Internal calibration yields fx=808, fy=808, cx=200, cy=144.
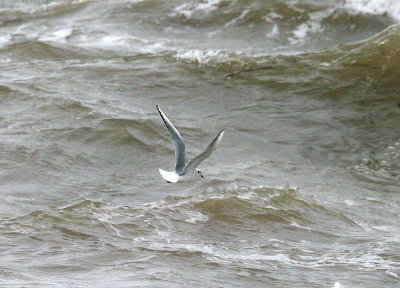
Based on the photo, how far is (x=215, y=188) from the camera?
787 cm

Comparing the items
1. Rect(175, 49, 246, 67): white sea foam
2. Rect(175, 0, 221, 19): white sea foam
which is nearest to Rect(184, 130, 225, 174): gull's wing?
Rect(175, 49, 246, 67): white sea foam

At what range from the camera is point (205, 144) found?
30.6 ft

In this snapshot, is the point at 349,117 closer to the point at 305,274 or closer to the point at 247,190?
the point at 247,190

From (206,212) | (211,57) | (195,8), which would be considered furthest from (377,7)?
(206,212)

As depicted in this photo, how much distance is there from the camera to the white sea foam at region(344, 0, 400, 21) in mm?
13648

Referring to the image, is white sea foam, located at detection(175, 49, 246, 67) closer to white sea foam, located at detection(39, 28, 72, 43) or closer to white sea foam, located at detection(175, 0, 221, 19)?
white sea foam, located at detection(39, 28, 72, 43)

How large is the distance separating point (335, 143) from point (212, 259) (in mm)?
3804

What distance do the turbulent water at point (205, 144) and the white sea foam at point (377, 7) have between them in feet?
0.11

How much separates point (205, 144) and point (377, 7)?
232 inches

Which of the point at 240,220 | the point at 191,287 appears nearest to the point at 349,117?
the point at 240,220

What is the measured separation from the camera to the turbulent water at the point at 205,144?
6.07 meters

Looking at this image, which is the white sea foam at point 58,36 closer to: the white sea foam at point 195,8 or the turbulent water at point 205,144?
the turbulent water at point 205,144

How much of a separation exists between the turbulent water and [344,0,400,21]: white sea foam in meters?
0.03

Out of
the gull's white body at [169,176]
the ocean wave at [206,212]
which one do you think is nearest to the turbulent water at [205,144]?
the ocean wave at [206,212]
